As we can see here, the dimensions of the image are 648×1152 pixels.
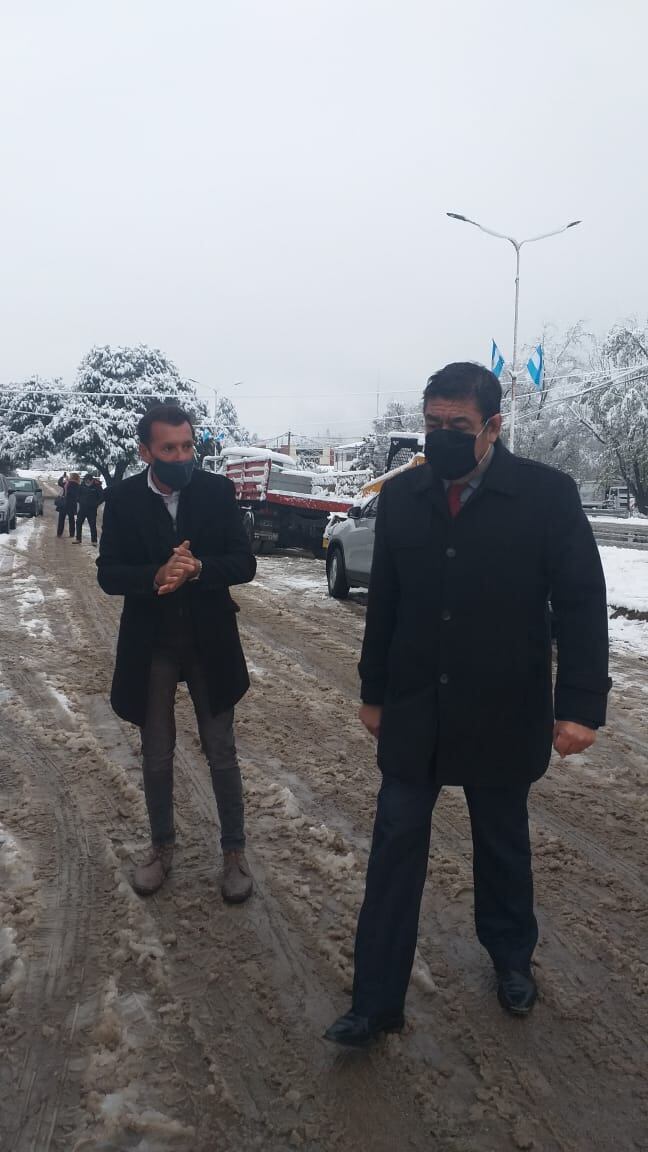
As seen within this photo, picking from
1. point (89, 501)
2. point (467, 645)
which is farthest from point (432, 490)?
point (89, 501)

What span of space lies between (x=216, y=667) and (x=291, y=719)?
3.07 meters

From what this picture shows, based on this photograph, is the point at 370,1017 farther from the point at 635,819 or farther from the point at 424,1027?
the point at 635,819

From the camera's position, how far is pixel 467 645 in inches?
109

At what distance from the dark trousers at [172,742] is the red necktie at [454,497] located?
141 centimetres

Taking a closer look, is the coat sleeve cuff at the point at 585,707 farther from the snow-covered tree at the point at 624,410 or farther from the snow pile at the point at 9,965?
the snow-covered tree at the point at 624,410

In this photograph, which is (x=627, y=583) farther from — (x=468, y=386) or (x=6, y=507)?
Answer: (x=6, y=507)

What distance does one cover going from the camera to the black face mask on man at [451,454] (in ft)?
9.12

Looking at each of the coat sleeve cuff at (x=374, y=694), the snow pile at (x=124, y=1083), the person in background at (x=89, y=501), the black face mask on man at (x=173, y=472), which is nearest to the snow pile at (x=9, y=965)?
the snow pile at (x=124, y=1083)

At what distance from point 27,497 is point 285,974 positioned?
108 feet

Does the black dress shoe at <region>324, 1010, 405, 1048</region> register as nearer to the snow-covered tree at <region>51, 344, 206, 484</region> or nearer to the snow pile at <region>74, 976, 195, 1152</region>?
the snow pile at <region>74, 976, 195, 1152</region>

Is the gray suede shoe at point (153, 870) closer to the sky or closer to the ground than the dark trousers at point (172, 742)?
closer to the ground

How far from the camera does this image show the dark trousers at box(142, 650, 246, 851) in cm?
373

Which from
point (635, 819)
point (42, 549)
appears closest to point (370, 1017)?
point (635, 819)

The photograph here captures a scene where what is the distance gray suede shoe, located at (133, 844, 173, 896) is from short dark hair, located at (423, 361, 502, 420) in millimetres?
2322
